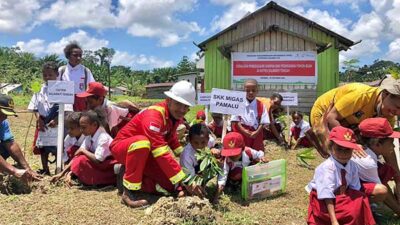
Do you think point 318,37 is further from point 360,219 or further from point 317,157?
point 360,219

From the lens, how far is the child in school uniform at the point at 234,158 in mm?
4539

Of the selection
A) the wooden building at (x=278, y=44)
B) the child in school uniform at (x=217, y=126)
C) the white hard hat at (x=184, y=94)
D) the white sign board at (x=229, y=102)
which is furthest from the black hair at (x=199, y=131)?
the wooden building at (x=278, y=44)

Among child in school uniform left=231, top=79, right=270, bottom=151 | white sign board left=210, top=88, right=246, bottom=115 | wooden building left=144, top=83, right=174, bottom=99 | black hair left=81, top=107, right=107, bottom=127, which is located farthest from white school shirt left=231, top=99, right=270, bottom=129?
wooden building left=144, top=83, right=174, bottom=99

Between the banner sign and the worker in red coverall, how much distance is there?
36.6 feet

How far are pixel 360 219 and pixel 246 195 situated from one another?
4.62 feet

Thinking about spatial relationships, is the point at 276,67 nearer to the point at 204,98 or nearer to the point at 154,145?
the point at 204,98

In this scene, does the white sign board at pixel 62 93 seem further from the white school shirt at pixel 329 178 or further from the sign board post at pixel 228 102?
the white school shirt at pixel 329 178

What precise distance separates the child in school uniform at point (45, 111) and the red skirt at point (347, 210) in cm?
360

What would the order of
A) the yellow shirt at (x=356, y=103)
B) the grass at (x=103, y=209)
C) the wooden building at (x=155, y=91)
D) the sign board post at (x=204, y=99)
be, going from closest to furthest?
1. the grass at (x=103, y=209)
2. the yellow shirt at (x=356, y=103)
3. the sign board post at (x=204, y=99)
4. the wooden building at (x=155, y=91)

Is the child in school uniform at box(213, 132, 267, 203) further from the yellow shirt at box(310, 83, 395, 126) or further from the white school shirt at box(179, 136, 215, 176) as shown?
the yellow shirt at box(310, 83, 395, 126)

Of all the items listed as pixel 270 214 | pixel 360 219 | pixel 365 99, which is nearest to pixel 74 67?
pixel 270 214

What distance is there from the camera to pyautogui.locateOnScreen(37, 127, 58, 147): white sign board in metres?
5.71

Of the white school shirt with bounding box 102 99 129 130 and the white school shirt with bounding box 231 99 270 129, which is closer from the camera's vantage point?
the white school shirt with bounding box 102 99 129 130

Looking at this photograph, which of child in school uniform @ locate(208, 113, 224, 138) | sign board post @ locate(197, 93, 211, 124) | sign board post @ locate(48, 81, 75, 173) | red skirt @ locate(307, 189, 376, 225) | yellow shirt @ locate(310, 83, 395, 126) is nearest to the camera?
red skirt @ locate(307, 189, 376, 225)
